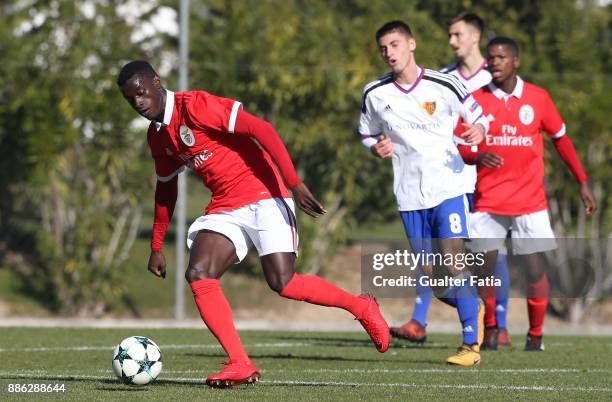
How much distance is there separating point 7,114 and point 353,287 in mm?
5073

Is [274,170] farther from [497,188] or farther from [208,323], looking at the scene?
[497,188]

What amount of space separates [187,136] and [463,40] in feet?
11.9

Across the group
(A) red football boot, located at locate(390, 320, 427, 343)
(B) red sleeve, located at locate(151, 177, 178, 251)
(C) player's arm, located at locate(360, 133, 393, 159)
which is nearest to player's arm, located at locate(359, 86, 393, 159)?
(C) player's arm, located at locate(360, 133, 393, 159)

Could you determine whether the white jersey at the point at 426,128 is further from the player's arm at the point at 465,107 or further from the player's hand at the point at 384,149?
the player's hand at the point at 384,149

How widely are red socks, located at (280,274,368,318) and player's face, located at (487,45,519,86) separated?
10.3 ft

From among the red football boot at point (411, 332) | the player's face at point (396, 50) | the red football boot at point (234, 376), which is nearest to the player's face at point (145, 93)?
the red football boot at point (234, 376)

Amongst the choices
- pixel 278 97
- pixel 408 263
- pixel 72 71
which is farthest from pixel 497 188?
pixel 72 71

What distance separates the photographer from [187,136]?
7113 millimetres

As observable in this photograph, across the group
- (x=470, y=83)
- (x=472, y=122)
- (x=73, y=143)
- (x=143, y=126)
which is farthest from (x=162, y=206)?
(x=143, y=126)

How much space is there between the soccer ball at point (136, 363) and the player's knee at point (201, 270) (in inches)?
18.2

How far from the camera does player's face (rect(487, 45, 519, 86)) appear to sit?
976 centimetres

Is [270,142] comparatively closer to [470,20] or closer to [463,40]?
[463,40]

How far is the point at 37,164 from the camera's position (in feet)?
51.3

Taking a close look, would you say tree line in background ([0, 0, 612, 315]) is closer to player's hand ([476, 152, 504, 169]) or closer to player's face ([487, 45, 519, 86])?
player's face ([487, 45, 519, 86])
